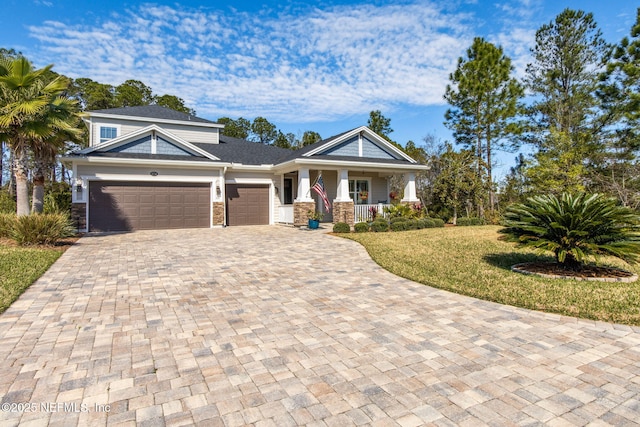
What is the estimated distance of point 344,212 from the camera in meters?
16.3

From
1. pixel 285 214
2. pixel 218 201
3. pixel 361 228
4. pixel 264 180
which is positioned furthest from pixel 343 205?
pixel 218 201

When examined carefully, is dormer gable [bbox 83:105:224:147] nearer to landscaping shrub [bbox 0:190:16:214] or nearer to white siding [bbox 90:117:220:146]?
white siding [bbox 90:117:220:146]

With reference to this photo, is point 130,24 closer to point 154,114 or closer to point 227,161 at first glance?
point 227,161

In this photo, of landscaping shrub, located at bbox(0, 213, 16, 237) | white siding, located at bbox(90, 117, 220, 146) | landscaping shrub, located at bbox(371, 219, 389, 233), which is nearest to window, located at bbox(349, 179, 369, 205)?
landscaping shrub, located at bbox(371, 219, 389, 233)

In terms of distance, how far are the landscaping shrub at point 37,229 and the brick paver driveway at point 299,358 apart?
16.1ft

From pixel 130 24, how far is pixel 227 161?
274 inches

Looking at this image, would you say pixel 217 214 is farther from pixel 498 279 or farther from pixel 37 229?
pixel 498 279

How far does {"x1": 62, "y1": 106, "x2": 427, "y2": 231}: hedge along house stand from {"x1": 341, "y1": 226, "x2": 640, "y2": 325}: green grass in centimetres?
654

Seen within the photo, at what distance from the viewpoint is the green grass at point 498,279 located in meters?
4.74

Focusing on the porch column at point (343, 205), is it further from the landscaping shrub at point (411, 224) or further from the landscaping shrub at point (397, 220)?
the landscaping shrub at point (411, 224)

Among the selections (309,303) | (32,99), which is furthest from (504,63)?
(32,99)

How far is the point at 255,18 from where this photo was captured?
12.3 m

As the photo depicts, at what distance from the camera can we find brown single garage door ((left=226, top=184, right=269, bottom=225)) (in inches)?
683

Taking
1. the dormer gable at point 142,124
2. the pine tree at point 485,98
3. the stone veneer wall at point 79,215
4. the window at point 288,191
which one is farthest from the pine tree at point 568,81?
the stone veneer wall at point 79,215
